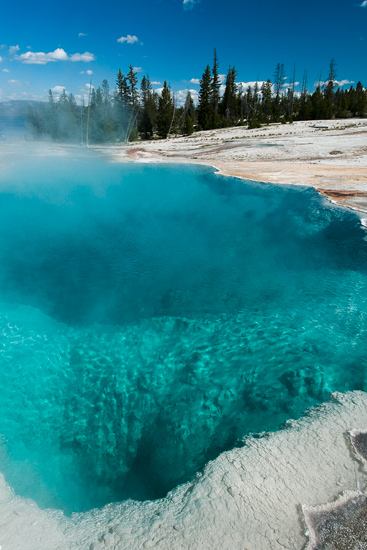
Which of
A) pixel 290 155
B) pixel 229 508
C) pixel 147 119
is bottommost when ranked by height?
pixel 229 508

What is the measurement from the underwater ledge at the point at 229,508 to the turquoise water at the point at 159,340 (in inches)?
17.9

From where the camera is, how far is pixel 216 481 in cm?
362

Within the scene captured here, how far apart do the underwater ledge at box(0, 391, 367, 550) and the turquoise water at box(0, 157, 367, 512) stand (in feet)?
1.49

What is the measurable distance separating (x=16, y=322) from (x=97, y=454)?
3.77m

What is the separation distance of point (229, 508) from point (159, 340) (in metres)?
3.46

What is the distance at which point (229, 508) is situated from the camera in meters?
3.30

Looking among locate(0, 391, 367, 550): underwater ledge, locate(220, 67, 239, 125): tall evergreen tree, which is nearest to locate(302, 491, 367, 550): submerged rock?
locate(0, 391, 367, 550): underwater ledge

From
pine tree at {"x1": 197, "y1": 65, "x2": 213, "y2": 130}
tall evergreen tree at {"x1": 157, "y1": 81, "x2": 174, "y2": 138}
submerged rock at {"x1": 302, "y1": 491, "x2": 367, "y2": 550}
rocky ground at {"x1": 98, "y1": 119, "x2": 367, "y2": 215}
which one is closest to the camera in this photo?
submerged rock at {"x1": 302, "y1": 491, "x2": 367, "y2": 550}

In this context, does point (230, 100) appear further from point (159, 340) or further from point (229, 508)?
point (229, 508)

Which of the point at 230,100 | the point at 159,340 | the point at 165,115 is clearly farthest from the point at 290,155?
the point at 230,100

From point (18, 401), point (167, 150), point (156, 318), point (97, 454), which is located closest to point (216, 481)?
point (97, 454)

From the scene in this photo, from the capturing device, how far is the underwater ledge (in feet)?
10.1

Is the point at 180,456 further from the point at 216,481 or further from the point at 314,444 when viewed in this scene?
the point at 314,444

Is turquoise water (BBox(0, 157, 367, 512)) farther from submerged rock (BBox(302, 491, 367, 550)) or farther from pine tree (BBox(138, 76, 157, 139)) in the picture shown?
pine tree (BBox(138, 76, 157, 139))
